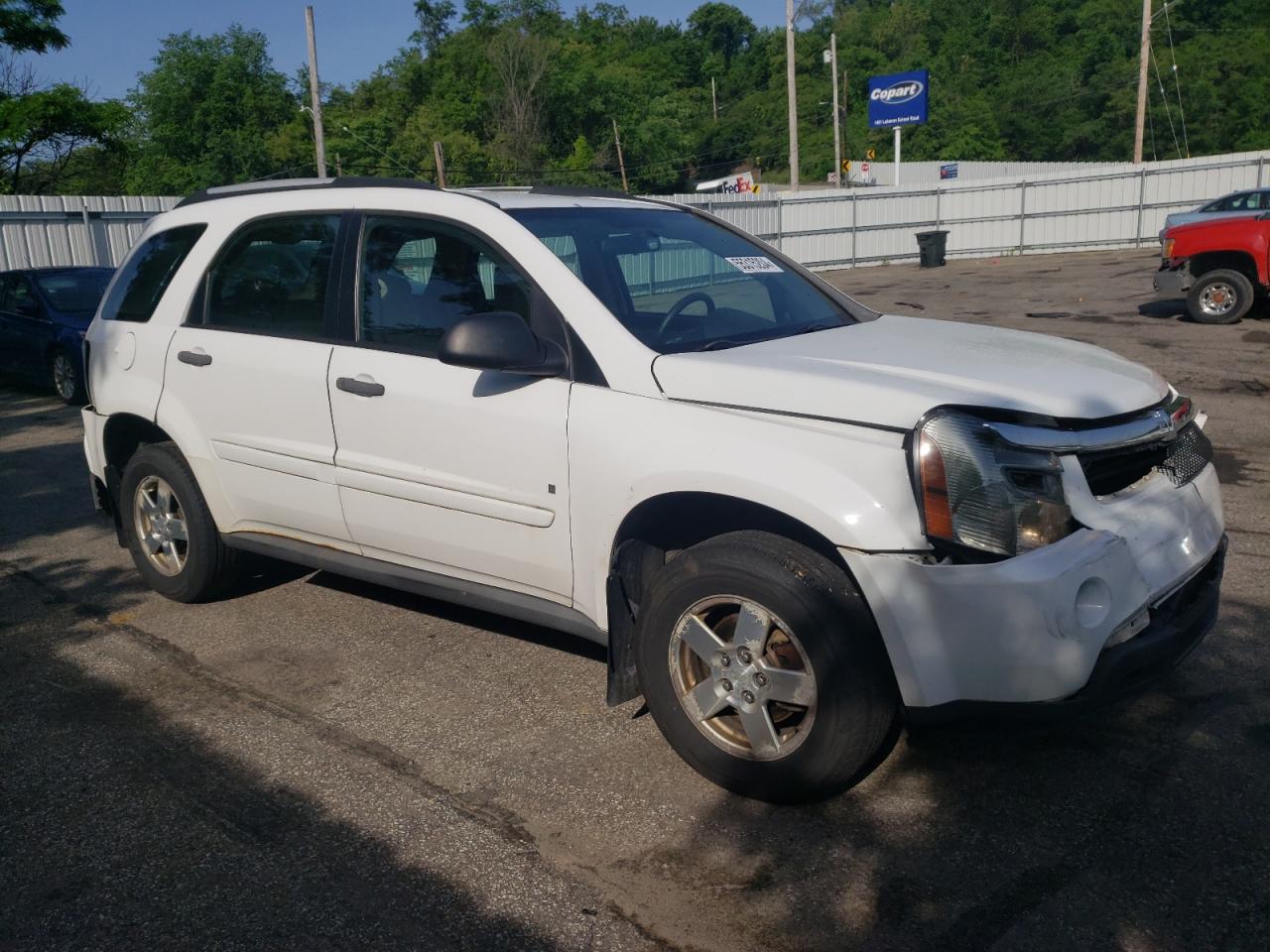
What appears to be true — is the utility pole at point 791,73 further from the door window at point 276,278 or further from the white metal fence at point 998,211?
the door window at point 276,278

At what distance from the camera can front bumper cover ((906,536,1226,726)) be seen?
9.65 feet

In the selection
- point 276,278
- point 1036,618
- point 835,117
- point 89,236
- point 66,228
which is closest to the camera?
point 1036,618

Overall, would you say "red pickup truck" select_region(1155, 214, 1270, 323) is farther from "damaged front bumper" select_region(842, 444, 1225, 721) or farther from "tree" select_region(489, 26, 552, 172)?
"tree" select_region(489, 26, 552, 172)

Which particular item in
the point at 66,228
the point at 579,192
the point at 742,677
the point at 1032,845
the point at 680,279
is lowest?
the point at 1032,845

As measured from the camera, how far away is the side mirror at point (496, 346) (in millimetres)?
3551

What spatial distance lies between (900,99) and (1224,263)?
4300cm

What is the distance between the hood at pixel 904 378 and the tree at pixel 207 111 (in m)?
69.7

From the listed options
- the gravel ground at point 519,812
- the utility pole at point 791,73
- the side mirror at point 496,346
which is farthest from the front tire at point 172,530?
the utility pole at point 791,73

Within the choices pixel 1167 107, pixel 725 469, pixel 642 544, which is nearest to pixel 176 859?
pixel 642 544

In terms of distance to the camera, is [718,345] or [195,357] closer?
[718,345]

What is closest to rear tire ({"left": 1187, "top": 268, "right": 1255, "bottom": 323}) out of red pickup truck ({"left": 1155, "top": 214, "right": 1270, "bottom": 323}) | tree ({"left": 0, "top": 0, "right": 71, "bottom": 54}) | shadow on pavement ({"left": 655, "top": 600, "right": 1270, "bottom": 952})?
red pickup truck ({"left": 1155, "top": 214, "right": 1270, "bottom": 323})

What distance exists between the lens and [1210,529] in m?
3.51

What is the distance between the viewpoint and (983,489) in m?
2.92

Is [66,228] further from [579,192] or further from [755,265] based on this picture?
[755,265]
